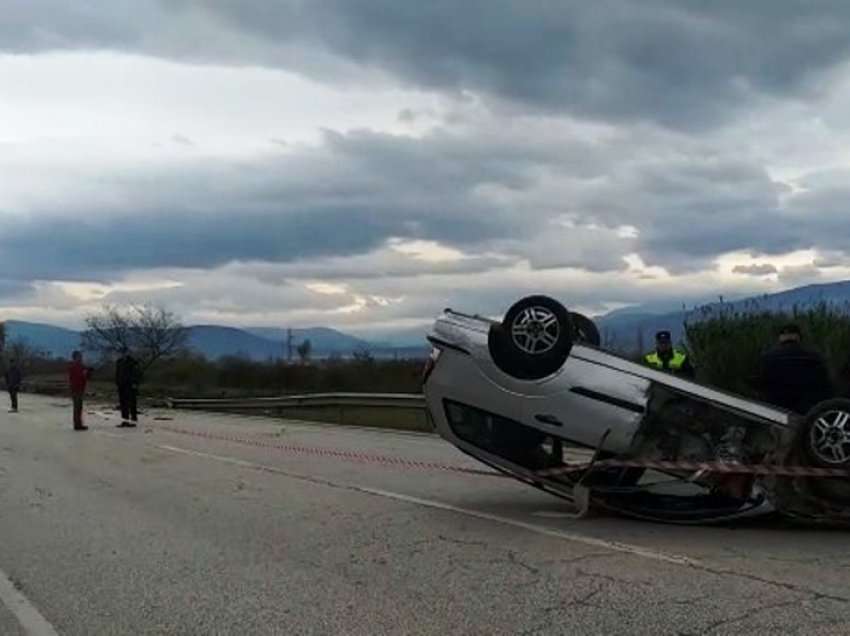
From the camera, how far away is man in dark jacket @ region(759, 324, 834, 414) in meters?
9.05

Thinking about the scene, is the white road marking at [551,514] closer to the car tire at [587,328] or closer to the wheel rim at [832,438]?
the car tire at [587,328]

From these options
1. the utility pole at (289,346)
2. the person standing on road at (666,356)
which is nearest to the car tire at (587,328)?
the person standing on road at (666,356)

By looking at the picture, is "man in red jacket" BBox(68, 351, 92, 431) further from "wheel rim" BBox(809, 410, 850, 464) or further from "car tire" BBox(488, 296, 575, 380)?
"wheel rim" BBox(809, 410, 850, 464)

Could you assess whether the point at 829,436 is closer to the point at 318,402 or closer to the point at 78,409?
the point at 78,409

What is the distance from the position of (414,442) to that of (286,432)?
14.8 ft

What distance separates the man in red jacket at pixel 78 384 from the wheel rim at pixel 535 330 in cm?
1631

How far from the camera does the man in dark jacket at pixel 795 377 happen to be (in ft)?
29.7

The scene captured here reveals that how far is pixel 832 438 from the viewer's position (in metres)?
7.88

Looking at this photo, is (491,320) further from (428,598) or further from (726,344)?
(726,344)

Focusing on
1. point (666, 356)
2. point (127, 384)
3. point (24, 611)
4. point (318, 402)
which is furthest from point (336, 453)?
point (127, 384)

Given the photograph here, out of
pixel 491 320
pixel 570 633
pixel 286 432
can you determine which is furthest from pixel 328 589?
pixel 286 432

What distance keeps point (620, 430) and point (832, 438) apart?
5.06 feet

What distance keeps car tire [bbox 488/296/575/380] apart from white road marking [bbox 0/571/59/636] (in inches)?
157

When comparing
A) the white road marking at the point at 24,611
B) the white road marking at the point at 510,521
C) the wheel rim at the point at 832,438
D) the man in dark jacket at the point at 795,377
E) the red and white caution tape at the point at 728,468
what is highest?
the man in dark jacket at the point at 795,377
